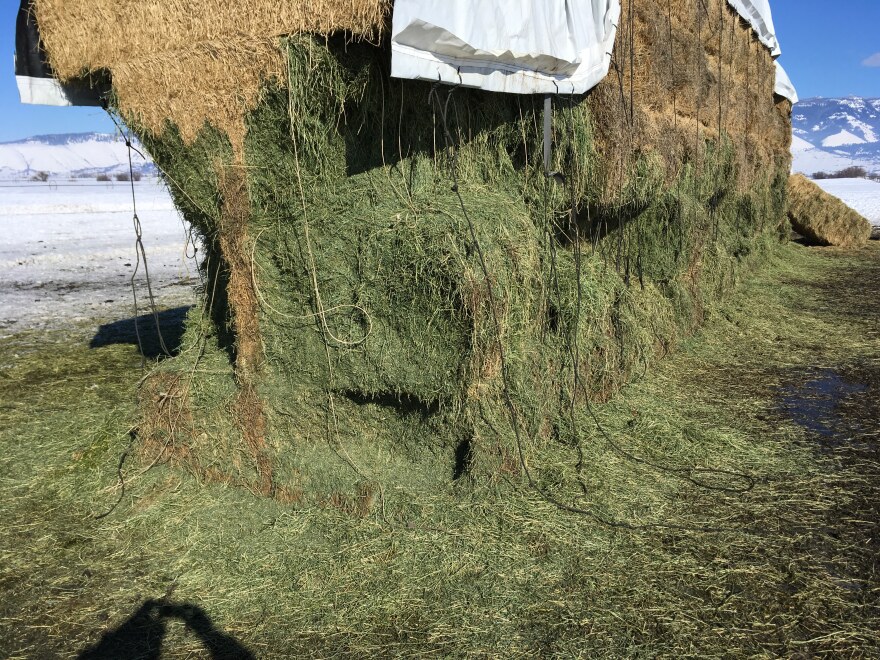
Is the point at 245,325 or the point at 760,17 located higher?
the point at 760,17

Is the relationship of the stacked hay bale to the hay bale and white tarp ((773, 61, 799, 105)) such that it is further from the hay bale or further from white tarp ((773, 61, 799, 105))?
the hay bale

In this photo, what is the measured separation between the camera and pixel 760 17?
11188 mm

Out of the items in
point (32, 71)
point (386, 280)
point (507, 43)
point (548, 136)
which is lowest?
point (386, 280)

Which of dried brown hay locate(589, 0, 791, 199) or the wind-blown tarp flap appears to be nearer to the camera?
the wind-blown tarp flap

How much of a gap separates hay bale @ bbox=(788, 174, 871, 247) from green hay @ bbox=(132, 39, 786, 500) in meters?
13.9

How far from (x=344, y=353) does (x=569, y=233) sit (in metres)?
2.71

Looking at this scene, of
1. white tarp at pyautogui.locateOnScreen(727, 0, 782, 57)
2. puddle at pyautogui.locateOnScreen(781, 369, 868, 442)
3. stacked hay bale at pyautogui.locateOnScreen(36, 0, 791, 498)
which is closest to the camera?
stacked hay bale at pyautogui.locateOnScreen(36, 0, 791, 498)

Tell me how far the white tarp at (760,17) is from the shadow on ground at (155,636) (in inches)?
417

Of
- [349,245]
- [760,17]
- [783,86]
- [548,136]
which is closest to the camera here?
[349,245]

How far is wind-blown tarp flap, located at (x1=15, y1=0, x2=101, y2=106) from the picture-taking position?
5359 mm

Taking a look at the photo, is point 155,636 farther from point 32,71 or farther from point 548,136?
point 32,71

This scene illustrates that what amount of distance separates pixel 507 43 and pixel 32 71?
4.09 m

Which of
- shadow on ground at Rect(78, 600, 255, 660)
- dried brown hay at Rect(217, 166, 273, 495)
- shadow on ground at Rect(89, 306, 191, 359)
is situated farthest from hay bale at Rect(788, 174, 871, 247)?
shadow on ground at Rect(78, 600, 255, 660)

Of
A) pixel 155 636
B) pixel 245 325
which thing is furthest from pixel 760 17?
pixel 155 636
